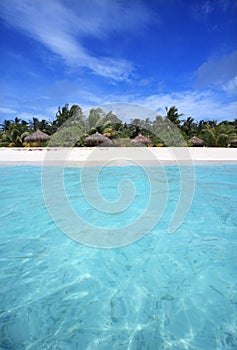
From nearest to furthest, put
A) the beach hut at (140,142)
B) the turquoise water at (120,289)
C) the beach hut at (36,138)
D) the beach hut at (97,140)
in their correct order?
the turquoise water at (120,289)
the beach hut at (97,140)
the beach hut at (140,142)
the beach hut at (36,138)

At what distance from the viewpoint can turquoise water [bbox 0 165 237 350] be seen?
172 centimetres

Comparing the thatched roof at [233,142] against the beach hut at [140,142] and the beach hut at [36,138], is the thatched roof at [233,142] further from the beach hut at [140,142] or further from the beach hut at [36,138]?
the beach hut at [36,138]

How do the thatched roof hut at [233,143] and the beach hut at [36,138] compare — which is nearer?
the beach hut at [36,138]

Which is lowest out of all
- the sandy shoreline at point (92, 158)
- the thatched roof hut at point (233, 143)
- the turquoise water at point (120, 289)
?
the turquoise water at point (120, 289)

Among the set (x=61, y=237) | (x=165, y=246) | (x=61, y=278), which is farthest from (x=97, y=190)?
(x=61, y=278)

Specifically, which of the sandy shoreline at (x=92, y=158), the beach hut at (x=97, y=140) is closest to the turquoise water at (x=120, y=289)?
the sandy shoreline at (x=92, y=158)

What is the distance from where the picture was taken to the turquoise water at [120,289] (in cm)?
172

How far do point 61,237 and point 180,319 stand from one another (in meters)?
2.19

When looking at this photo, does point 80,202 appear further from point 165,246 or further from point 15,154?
point 15,154

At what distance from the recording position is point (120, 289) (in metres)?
2.31

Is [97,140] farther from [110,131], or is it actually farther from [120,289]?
[120,289]

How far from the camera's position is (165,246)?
128 inches

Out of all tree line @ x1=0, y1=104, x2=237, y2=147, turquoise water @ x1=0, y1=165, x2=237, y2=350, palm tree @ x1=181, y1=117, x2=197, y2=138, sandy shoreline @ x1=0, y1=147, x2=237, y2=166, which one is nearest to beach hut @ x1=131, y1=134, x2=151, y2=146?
tree line @ x1=0, y1=104, x2=237, y2=147

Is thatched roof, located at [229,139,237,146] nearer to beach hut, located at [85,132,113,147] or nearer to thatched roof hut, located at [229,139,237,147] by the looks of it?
thatched roof hut, located at [229,139,237,147]
